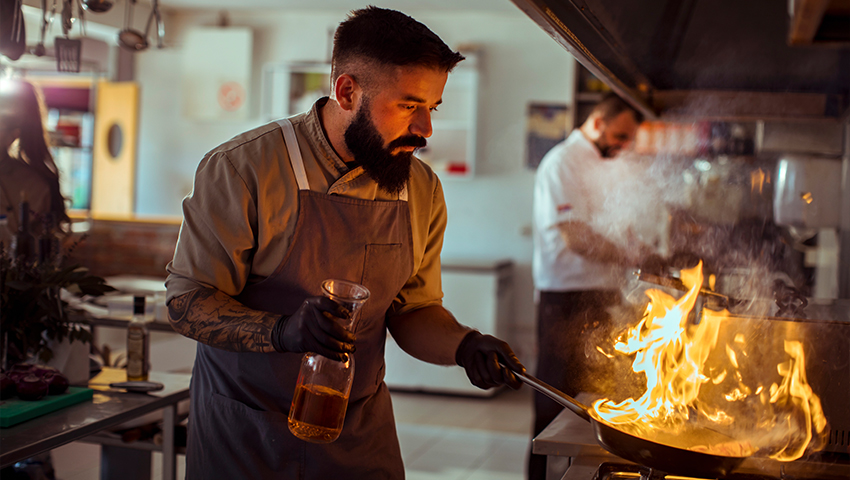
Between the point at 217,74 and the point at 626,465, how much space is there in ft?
17.0

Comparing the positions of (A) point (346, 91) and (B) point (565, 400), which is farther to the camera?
(A) point (346, 91)

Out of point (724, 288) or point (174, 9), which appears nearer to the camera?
point (724, 288)

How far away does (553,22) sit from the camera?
1064mm

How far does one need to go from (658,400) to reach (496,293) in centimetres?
354

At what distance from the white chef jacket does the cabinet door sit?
4.04 m

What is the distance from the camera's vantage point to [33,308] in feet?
5.71

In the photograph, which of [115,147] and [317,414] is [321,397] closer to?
[317,414]

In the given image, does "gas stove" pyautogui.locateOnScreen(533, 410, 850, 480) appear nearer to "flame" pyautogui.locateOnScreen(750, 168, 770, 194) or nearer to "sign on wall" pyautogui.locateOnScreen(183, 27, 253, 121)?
"flame" pyautogui.locateOnScreen(750, 168, 770, 194)

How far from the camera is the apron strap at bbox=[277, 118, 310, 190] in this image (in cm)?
144

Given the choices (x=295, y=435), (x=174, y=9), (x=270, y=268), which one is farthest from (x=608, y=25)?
(x=174, y=9)

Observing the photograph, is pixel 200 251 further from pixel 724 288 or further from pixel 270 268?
pixel 724 288

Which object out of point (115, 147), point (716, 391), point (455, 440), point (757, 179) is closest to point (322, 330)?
point (716, 391)

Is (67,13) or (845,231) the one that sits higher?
(67,13)

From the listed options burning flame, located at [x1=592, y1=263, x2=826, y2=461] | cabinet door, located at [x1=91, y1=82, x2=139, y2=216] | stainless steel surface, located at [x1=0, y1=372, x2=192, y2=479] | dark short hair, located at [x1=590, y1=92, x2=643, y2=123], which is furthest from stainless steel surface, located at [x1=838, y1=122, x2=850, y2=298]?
cabinet door, located at [x1=91, y1=82, x2=139, y2=216]
